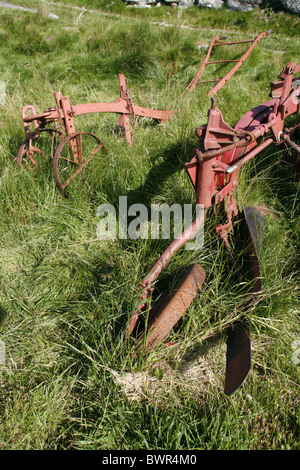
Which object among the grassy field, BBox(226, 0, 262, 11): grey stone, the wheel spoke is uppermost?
BBox(226, 0, 262, 11): grey stone

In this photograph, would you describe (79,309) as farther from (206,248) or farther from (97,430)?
(206,248)

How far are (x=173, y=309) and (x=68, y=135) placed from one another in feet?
5.99

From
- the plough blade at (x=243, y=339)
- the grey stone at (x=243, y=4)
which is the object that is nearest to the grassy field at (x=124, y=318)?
the plough blade at (x=243, y=339)

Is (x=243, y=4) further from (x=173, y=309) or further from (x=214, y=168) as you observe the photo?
(x=173, y=309)

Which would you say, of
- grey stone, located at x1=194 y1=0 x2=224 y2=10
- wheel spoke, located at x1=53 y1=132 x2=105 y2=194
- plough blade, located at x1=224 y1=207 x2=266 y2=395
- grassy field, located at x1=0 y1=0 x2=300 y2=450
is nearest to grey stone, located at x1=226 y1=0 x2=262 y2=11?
grey stone, located at x1=194 y1=0 x2=224 y2=10

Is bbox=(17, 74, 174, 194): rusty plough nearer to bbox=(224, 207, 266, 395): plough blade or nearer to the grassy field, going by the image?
the grassy field

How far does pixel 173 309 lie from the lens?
6.37 ft

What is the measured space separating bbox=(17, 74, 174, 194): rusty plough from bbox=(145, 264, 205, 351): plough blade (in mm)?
1478

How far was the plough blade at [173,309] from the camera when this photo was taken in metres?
1.90
